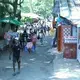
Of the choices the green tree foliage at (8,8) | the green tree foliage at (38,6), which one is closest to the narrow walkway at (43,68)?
the green tree foliage at (8,8)

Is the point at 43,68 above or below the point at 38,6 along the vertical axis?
below

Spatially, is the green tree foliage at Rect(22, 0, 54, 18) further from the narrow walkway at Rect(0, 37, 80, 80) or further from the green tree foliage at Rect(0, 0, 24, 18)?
the narrow walkway at Rect(0, 37, 80, 80)

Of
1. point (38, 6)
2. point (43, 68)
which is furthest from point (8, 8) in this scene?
point (38, 6)

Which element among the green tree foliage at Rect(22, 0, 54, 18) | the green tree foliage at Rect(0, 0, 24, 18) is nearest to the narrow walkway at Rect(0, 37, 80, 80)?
the green tree foliage at Rect(0, 0, 24, 18)

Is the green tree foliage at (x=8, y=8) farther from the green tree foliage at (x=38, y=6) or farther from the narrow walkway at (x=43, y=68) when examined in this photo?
the green tree foliage at (x=38, y=6)

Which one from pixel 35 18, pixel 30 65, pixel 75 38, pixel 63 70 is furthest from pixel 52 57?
pixel 35 18

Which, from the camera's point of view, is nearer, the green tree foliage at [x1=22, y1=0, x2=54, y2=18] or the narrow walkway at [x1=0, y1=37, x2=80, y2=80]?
the narrow walkway at [x1=0, y1=37, x2=80, y2=80]

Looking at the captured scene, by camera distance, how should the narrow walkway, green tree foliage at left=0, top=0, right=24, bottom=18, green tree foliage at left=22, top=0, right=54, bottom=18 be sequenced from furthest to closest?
green tree foliage at left=22, top=0, right=54, bottom=18 < green tree foliage at left=0, top=0, right=24, bottom=18 < the narrow walkway

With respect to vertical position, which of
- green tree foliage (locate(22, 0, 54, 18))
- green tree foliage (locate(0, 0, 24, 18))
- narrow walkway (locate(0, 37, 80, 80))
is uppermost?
green tree foliage (locate(22, 0, 54, 18))

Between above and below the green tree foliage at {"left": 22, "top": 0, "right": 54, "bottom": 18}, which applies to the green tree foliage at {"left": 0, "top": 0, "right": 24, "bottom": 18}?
below

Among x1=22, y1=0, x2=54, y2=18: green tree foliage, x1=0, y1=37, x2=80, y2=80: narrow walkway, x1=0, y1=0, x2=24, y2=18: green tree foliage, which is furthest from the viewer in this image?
x1=22, y1=0, x2=54, y2=18: green tree foliage

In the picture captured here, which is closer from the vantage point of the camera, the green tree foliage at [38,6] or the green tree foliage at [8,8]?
the green tree foliage at [8,8]

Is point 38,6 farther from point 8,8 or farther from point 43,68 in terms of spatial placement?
point 43,68

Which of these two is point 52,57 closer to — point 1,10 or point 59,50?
point 59,50
